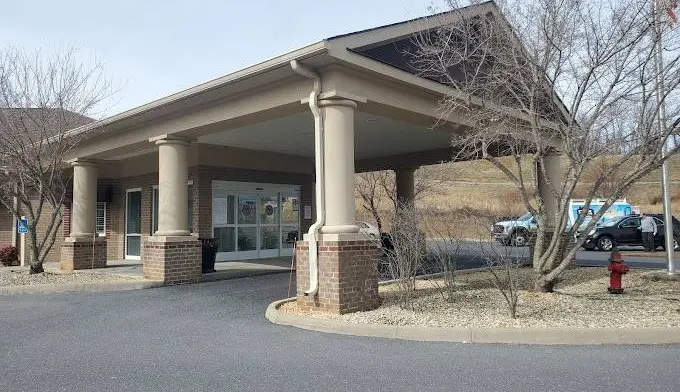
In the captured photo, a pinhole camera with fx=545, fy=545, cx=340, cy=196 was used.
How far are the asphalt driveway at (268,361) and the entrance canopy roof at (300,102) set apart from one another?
11.8 ft

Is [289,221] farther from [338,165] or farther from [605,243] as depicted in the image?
[605,243]

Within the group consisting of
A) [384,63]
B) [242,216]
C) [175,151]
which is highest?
[384,63]

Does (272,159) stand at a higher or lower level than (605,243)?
higher

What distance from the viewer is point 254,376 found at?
195 inches

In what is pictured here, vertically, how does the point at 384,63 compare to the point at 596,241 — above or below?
above

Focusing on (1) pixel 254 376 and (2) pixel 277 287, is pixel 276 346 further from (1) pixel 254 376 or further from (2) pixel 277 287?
(2) pixel 277 287

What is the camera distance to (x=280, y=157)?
17031 millimetres

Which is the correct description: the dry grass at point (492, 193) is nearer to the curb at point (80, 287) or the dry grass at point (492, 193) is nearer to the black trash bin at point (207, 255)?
the black trash bin at point (207, 255)

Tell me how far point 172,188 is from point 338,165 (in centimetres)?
483

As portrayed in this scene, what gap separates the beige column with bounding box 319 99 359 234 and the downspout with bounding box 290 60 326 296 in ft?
0.20

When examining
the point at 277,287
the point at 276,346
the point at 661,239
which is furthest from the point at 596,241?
the point at 276,346

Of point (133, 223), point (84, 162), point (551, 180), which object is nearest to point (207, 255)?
point (84, 162)

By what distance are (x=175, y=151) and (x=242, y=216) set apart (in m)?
5.31

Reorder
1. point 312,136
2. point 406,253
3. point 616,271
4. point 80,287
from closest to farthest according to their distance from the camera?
point 406,253, point 616,271, point 80,287, point 312,136
